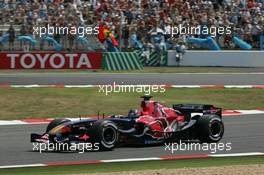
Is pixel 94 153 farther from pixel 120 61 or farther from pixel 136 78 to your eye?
pixel 120 61

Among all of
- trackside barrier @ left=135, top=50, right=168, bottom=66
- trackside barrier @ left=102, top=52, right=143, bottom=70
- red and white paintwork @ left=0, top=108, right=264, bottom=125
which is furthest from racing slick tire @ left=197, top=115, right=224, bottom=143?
trackside barrier @ left=135, top=50, right=168, bottom=66

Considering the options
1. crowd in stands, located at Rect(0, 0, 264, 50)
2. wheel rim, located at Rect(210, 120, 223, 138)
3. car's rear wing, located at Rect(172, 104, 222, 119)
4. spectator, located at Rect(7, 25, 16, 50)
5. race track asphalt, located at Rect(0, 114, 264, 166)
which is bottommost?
race track asphalt, located at Rect(0, 114, 264, 166)

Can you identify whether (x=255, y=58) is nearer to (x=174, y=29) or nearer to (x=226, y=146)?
(x=174, y=29)

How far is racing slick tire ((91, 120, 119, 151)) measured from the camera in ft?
40.3

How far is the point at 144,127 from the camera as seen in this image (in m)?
13.1

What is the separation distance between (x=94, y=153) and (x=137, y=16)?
849 inches

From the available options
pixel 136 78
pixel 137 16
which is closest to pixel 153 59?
pixel 137 16

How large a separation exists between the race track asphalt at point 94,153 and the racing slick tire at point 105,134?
14 cm

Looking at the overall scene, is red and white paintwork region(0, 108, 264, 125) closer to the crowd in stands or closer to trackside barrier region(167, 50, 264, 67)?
the crowd in stands

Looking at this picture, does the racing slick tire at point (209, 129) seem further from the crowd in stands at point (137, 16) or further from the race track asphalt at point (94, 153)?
the crowd in stands at point (137, 16)

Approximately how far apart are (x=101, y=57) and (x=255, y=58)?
24.5ft

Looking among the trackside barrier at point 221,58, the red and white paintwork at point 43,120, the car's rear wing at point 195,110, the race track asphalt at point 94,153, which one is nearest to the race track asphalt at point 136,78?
the trackside barrier at point 221,58

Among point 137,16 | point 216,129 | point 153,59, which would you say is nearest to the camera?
point 216,129

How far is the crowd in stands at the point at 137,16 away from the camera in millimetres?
31891
